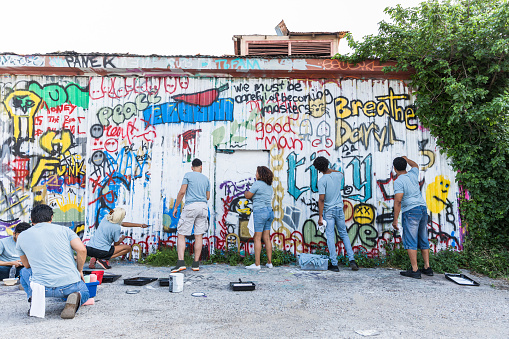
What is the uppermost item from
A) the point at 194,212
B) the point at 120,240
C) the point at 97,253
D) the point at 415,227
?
the point at 194,212

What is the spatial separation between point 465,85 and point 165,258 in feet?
22.9

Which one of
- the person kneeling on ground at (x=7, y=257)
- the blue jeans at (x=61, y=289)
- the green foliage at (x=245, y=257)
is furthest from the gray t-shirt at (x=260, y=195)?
the person kneeling on ground at (x=7, y=257)

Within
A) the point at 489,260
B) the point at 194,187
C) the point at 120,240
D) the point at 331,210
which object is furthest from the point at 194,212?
the point at 489,260

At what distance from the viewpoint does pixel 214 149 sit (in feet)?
23.3

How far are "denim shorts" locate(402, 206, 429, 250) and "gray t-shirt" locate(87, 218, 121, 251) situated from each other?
5.25 meters

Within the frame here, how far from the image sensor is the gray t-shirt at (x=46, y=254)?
360 cm

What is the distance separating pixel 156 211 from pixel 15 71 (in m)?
4.31

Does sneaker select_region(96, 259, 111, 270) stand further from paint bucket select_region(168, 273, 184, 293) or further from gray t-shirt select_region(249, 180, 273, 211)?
gray t-shirt select_region(249, 180, 273, 211)

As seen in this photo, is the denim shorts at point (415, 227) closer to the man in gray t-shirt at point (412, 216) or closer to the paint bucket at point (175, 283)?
the man in gray t-shirt at point (412, 216)

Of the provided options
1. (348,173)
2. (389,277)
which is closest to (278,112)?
(348,173)

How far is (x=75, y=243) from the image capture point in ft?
12.4

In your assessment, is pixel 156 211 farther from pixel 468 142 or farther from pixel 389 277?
pixel 468 142

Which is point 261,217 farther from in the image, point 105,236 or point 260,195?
point 105,236

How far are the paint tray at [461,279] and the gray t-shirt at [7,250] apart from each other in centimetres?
717
